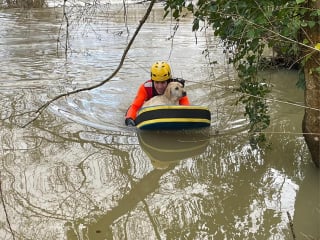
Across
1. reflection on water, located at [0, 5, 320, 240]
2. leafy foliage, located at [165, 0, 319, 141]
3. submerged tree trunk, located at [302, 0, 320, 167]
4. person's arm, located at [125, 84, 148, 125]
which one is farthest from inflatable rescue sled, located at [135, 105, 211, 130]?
submerged tree trunk, located at [302, 0, 320, 167]

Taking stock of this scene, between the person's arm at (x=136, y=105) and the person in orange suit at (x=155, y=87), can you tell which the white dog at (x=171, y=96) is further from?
the person's arm at (x=136, y=105)

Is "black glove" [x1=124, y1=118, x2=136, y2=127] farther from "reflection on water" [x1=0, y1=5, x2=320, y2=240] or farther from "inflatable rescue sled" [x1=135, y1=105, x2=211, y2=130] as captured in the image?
"inflatable rescue sled" [x1=135, y1=105, x2=211, y2=130]

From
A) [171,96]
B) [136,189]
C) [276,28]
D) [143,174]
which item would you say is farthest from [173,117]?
[276,28]

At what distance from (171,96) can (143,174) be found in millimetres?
1789

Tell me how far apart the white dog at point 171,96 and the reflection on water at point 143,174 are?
28 cm

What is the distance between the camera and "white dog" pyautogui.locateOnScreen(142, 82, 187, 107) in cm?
698

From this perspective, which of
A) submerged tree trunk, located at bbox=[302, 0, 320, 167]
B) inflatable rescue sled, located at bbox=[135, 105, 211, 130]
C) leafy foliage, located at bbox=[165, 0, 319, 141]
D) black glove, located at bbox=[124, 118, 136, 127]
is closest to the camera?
leafy foliage, located at bbox=[165, 0, 319, 141]

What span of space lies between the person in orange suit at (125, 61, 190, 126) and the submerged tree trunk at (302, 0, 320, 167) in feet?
8.04

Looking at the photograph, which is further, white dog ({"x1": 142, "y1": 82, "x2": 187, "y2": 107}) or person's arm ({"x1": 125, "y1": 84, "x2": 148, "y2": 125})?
person's arm ({"x1": 125, "y1": 84, "x2": 148, "y2": 125})

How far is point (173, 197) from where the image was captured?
5008mm

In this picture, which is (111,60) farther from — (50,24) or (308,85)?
(308,85)

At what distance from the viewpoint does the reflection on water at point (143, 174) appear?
4434 millimetres

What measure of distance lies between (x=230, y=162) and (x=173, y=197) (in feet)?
3.97

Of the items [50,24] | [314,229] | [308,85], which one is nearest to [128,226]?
[314,229]
